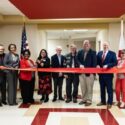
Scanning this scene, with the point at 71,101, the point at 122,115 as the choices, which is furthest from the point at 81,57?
the point at 122,115

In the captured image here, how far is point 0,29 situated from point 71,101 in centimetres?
365

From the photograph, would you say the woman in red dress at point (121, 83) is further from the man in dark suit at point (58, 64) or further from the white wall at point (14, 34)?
the white wall at point (14, 34)

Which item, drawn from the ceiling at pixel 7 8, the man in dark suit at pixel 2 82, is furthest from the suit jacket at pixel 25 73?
the ceiling at pixel 7 8

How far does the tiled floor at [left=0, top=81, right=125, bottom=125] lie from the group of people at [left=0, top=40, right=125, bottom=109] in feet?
1.07

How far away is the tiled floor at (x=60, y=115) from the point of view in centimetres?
516

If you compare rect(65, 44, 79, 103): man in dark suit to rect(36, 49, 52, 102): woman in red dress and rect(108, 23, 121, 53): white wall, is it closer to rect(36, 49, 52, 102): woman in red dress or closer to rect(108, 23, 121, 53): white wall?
rect(36, 49, 52, 102): woman in red dress

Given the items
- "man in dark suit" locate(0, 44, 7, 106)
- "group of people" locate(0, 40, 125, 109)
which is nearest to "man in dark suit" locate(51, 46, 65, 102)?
"group of people" locate(0, 40, 125, 109)

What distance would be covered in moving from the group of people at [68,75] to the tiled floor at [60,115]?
0.33 meters

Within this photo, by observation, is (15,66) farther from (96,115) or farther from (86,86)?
(96,115)

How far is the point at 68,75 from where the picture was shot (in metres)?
7.04

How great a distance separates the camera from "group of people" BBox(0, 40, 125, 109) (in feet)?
21.3

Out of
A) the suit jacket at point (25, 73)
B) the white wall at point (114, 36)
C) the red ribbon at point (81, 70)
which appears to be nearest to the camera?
the red ribbon at point (81, 70)

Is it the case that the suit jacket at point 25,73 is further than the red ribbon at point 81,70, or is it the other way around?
the suit jacket at point 25,73

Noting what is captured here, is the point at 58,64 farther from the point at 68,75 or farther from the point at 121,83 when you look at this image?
the point at 121,83
